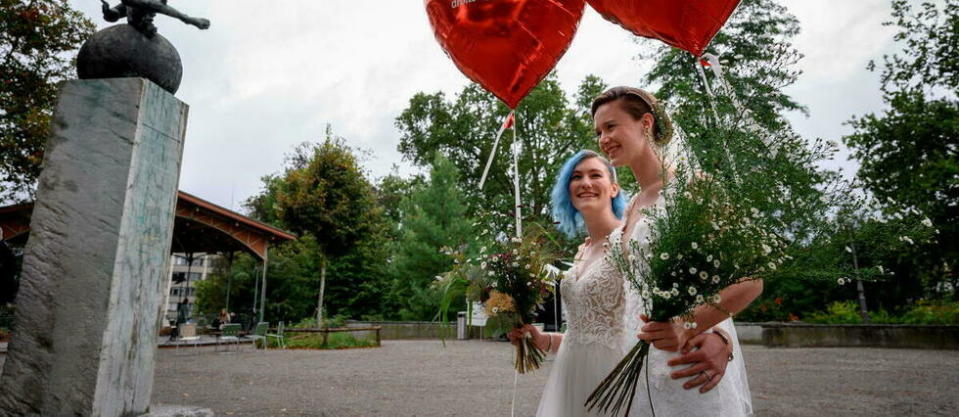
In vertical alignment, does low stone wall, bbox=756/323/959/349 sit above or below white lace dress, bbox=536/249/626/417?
below

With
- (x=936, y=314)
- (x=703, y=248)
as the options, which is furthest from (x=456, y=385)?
(x=936, y=314)

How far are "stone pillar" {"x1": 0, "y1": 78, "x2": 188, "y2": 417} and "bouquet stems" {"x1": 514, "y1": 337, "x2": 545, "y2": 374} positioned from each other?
2.15 metres

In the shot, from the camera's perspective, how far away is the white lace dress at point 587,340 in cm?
220

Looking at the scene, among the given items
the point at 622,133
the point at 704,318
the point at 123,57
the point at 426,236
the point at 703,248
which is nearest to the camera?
the point at 703,248

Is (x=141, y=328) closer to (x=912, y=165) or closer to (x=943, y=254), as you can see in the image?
(x=943, y=254)

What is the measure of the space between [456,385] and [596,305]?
659 centimetres

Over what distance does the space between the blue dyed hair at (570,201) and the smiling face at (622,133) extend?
2.17 ft

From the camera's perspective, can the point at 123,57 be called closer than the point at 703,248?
No

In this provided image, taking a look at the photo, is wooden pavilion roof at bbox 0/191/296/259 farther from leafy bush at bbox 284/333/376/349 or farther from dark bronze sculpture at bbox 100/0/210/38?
dark bronze sculpture at bbox 100/0/210/38

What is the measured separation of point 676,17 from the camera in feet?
8.55

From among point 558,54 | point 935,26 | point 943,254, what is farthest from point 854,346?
point 558,54

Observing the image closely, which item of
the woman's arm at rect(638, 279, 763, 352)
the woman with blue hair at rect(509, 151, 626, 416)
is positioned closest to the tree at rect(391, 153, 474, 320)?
the woman with blue hair at rect(509, 151, 626, 416)

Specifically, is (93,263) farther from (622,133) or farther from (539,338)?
(622,133)

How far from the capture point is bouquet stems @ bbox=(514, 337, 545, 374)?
2613 millimetres
